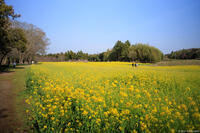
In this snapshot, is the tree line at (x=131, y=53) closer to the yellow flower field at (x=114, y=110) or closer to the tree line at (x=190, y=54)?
the tree line at (x=190, y=54)

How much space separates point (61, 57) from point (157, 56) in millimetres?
58423

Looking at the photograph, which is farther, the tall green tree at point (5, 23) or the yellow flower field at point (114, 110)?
the tall green tree at point (5, 23)

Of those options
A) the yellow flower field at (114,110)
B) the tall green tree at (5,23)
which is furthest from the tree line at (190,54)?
the tall green tree at (5,23)

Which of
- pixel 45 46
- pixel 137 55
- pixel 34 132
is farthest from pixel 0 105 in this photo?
pixel 137 55

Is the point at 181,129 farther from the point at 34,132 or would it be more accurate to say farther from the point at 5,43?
the point at 5,43

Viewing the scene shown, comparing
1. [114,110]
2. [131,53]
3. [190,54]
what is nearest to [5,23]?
[114,110]

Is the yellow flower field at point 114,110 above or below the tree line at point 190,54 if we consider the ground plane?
below

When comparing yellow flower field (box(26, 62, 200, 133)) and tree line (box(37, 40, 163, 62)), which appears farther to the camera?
tree line (box(37, 40, 163, 62))

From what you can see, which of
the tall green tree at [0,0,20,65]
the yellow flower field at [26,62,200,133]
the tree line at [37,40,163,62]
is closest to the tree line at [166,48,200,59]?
the tree line at [37,40,163,62]

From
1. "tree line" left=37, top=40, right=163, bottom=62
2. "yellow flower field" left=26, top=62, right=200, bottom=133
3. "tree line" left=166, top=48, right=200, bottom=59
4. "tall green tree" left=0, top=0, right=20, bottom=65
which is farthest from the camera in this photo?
"tree line" left=37, top=40, right=163, bottom=62

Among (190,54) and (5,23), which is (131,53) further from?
(5,23)

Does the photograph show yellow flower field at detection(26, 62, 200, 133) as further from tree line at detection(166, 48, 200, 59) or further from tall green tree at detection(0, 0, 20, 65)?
tree line at detection(166, 48, 200, 59)

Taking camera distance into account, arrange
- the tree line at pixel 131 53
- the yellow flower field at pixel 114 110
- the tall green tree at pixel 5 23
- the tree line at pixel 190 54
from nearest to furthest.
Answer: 1. the yellow flower field at pixel 114 110
2. the tall green tree at pixel 5 23
3. the tree line at pixel 190 54
4. the tree line at pixel 131 53

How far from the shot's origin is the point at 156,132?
6.36 feet
